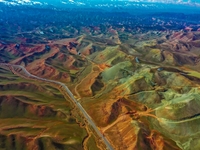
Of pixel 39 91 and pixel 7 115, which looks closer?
pixel 7 115

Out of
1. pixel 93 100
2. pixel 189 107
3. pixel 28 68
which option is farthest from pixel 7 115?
pixel 189 107

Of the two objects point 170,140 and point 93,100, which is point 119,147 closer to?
point 170,140

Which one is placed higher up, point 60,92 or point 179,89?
point 179,89

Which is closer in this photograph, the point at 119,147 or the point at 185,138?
the point at 119,147

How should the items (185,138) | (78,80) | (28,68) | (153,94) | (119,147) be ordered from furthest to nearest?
1. (28,68)
2. (78,80)
3. (153,94)
4. (185,138)
5. (119,147)

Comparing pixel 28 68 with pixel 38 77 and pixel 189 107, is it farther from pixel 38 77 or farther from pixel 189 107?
pixel 189 107

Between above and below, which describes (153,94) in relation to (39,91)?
above

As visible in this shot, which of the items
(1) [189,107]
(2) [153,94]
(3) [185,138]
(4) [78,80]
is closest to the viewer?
(3) [185,138]

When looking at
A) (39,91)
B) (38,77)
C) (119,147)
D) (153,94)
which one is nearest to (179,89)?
(153,94)

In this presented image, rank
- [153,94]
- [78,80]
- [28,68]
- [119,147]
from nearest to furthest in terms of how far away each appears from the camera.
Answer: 1. [119,147]
2. [153,94]
3. [78,80]
4. [28,68]
